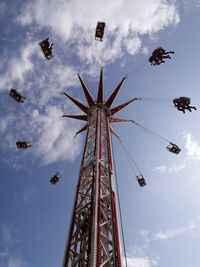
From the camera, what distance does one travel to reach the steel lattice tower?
30.2 ft

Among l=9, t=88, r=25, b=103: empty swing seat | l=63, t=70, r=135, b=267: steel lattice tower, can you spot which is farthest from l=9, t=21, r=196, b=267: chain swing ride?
l=9, t=88, r=25, b=103: empty swing seat

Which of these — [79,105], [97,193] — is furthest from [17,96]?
[97,193]

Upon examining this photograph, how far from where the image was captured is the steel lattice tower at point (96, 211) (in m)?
9.20

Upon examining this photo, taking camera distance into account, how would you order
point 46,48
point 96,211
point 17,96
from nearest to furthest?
point 96,211, point 46,48, point 17,96

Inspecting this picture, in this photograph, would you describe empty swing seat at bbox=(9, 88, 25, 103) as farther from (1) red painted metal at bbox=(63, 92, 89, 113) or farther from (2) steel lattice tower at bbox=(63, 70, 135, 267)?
(2) steel lattice tower at bbox=(63, 70, 135, 267)

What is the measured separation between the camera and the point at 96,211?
9.90 metres

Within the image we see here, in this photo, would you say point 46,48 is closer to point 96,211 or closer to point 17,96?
point 17,96

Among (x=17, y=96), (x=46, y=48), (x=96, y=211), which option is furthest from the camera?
(x=17, y=96)

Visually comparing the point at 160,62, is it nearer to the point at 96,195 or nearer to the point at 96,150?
the point at 96,150

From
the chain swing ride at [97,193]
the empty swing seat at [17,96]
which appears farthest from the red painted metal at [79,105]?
the empty swing seat at [17,96]

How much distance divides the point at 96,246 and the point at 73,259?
6.11 ft

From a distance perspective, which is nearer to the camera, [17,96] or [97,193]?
[97,193]

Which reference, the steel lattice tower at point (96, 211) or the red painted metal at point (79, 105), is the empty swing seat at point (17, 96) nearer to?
the red painted metal at point (79, 105)

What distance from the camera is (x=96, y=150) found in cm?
1355
